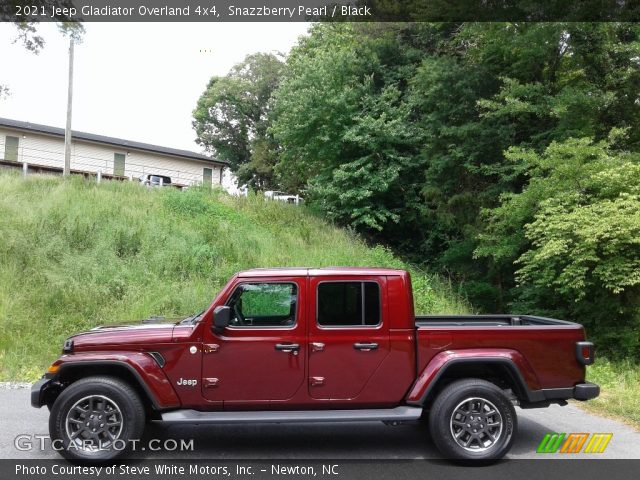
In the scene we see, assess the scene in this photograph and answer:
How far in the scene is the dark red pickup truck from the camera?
4.97m

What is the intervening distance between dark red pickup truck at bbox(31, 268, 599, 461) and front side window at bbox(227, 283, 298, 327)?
2 centimetres

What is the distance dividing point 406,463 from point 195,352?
2331 millimetres

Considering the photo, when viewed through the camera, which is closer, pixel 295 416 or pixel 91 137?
pixel 295 416

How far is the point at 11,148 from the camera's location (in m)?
→ 33.6

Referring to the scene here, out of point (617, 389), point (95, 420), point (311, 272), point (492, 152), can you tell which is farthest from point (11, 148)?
point (617, 389)

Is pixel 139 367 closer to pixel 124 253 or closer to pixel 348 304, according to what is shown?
pixel 348 304

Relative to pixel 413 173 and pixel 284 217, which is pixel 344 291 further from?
pixel 413 173

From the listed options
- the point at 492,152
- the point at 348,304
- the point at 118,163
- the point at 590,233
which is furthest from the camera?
the point at 118,163

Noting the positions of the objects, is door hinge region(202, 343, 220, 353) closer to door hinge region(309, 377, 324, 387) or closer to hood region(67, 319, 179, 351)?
hood region(67, 319, 179, 351)

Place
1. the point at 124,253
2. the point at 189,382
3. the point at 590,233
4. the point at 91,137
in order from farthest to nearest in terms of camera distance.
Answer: the point at 91,137 < the point at 124,253 < the point at 590,233 < the point at 189,382

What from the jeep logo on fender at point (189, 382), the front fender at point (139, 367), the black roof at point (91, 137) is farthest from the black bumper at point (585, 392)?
the black roof at point (91, 137)

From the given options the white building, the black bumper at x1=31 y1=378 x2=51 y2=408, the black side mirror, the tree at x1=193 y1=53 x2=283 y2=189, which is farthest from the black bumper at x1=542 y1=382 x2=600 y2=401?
the tree at x1=193 y1=53 x2=283 y2=189

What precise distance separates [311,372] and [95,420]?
6.88 feet

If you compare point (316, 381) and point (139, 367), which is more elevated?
point (139, 367)
